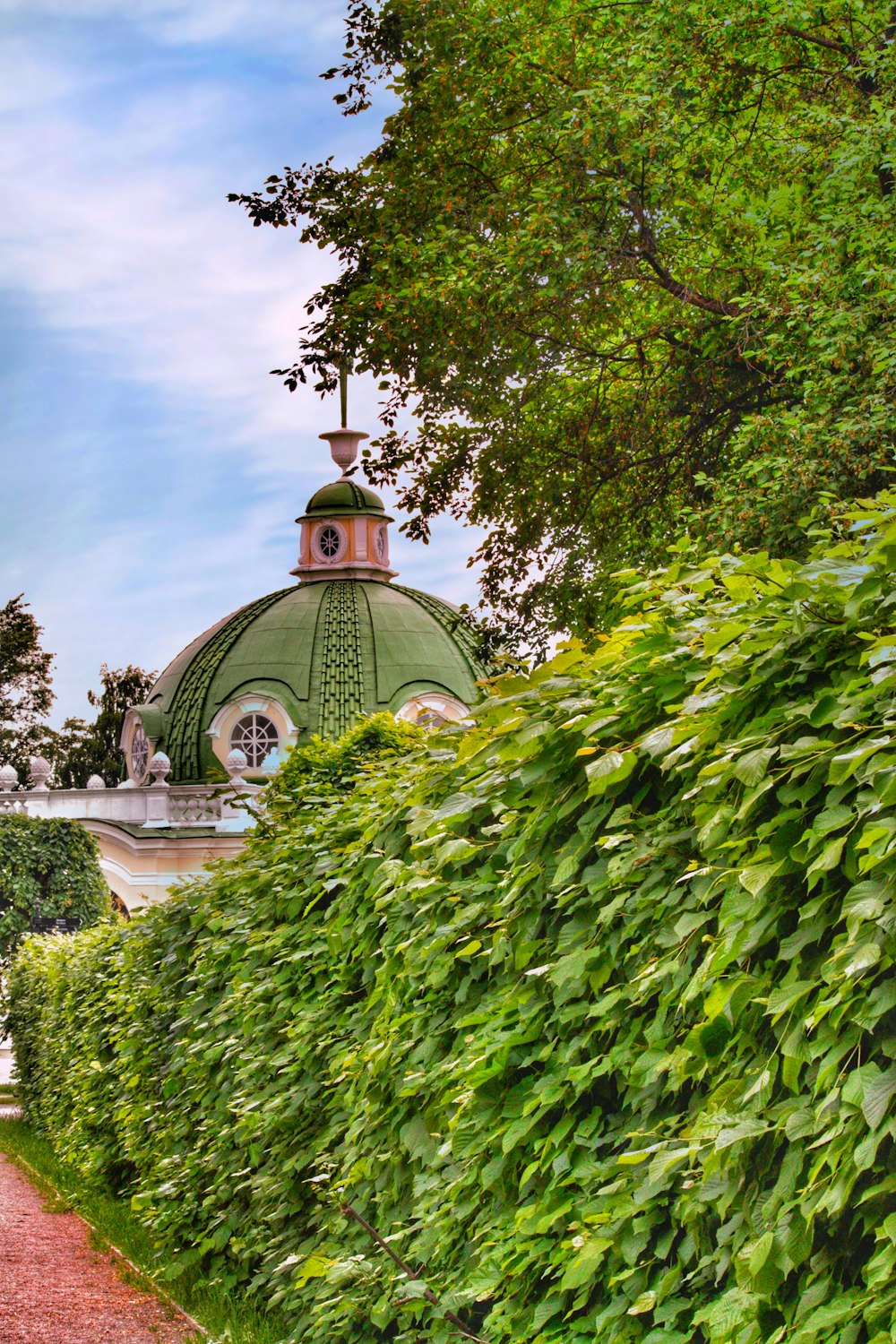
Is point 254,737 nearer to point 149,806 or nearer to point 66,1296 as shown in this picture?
point 149,806

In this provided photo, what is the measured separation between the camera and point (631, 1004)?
315 centimetres

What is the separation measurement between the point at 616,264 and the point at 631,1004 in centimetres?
1061

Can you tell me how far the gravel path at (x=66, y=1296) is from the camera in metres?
6.52

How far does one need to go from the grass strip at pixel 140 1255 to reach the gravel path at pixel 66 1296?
0.29ft

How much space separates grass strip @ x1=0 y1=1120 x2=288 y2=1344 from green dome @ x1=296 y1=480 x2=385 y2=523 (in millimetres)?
28355

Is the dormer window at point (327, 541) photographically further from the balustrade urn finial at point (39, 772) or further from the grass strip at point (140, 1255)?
the grass strip at point (140, 1255)

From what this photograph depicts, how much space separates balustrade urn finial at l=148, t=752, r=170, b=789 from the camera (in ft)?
120

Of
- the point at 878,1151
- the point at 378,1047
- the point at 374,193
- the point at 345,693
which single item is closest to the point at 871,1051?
the point at 878,1151

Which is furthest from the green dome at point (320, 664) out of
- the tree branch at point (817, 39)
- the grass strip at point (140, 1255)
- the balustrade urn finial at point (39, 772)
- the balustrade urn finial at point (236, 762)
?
Answer: the tree branch at point (817, 39)

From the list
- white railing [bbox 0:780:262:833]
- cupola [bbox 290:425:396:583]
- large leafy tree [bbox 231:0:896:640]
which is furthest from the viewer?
cupola [bbox 290:425:396:583]

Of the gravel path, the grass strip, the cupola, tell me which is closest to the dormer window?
the cupola

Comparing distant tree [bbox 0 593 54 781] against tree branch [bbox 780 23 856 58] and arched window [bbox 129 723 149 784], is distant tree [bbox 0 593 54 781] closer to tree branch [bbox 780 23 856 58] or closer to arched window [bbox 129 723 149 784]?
arched window [bbox 129 723 149 784]

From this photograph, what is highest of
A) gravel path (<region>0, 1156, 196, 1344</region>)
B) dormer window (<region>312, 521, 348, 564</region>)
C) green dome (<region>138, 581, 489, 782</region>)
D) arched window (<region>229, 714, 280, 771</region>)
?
dormer window (<region>312, 521, 348, 564</region>)

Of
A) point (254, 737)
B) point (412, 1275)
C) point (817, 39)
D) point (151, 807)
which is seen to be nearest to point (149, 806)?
point (151, 807)
